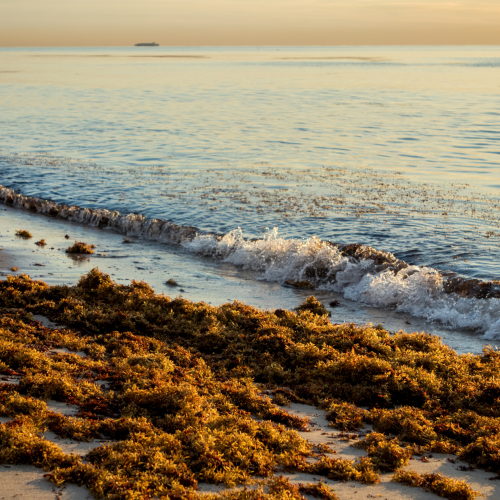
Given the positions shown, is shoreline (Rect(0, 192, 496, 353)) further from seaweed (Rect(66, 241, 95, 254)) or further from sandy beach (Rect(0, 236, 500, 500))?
sandy beach (Rect(0, 236, 500, 500))

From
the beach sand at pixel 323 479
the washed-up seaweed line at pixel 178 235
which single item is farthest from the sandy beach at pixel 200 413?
the washed-up seaweed line at pixel 178 235

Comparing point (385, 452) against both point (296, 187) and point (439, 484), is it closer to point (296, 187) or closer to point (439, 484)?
point (439, 484)

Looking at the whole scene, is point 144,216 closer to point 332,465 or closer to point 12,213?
point 12,213

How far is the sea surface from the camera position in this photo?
46.7ft

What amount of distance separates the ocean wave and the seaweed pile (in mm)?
2787

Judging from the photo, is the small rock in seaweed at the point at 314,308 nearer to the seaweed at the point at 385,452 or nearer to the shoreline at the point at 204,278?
the shoreline at the point at 204,278

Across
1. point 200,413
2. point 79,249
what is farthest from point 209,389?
point 79,249

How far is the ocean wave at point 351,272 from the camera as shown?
12.0 meters

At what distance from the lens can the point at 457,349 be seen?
1020 centimetres

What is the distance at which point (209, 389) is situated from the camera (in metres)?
7.03

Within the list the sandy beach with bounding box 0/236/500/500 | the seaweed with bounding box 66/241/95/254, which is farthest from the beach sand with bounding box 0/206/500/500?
the seaweed with bounding box 66/241/95/254

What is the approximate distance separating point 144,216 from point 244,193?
14.7 feet

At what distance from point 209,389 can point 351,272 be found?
7798 mm

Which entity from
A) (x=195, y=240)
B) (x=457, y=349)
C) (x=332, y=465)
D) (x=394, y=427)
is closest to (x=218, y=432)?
(x=332, y=465)
